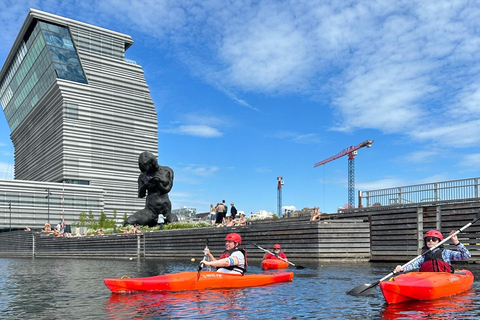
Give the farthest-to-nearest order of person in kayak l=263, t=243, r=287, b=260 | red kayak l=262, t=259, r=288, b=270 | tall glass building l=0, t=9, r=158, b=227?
tall glass building l=0, t=9, r=158, b=227, person in kayak l=263, t=243, r=287, b=260, red kayak l=262, t=259, r=288, b=270

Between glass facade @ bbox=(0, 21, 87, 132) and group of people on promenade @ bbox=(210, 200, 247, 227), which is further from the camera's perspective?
glass facade @ bbox=(0, 21, 87, 132)

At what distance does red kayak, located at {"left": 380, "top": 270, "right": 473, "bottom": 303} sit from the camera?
1037 cm

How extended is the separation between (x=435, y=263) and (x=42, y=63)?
12664cm

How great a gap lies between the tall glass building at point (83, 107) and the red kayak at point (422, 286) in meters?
107

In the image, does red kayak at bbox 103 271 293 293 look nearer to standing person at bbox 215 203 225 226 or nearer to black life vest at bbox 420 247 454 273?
black life vest at bbox 420 247 454 273

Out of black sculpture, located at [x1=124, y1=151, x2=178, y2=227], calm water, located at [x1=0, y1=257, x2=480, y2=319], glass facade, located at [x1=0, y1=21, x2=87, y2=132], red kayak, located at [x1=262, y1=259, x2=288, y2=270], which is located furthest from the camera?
glass facade, located at [x1=0, y1=21, x2=87, y2=132]

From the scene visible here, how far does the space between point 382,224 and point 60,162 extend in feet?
341

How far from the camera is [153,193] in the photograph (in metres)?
42.8

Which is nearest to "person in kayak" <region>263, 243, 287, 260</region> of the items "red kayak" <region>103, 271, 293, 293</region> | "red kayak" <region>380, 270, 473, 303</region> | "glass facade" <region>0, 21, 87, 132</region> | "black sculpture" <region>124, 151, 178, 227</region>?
Result: "red kayak" <region>103, 271, 293, 293</region>

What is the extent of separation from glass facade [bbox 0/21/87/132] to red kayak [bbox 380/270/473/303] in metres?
118

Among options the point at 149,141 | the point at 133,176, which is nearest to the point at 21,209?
the point at 133,176

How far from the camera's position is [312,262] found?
22750 mm

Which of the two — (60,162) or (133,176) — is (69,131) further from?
(133,176)

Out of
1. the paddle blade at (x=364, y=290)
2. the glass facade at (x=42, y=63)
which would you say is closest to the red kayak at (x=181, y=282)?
the paddle blade at (x=364, y=290)
